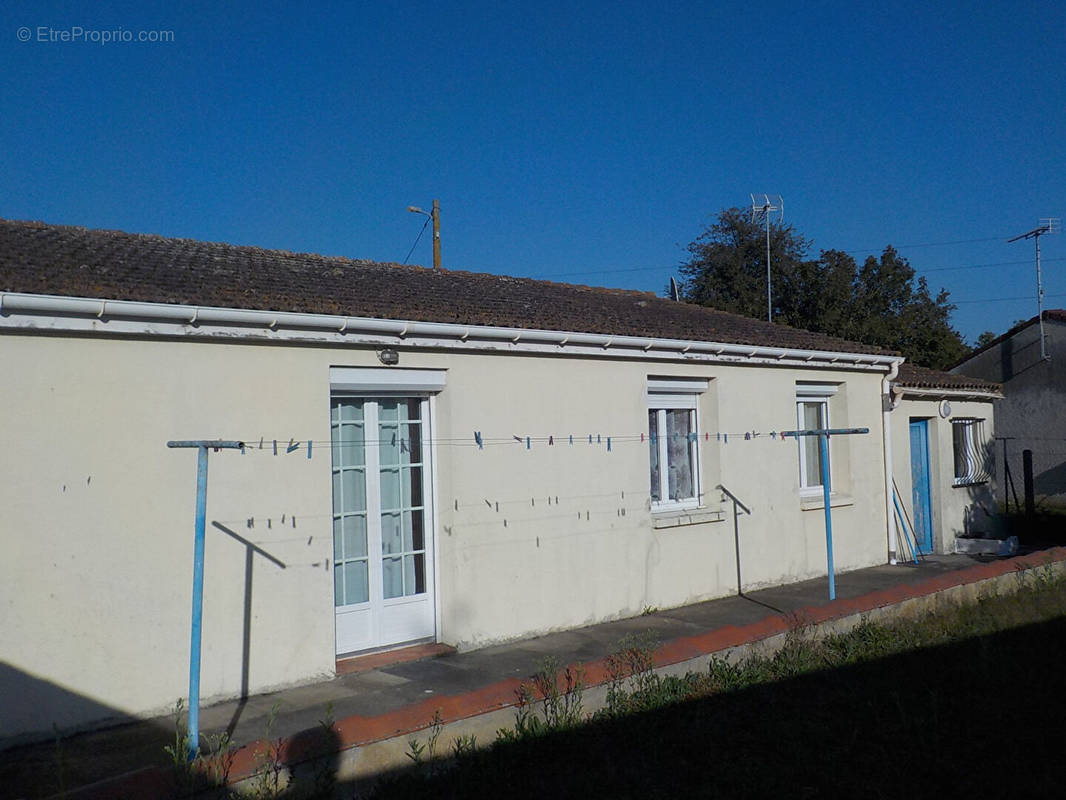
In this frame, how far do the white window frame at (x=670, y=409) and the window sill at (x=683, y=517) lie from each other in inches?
3.8

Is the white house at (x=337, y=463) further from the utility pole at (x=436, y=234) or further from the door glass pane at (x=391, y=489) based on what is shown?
the utility pole at (x=436, y=234)

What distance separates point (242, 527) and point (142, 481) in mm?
790

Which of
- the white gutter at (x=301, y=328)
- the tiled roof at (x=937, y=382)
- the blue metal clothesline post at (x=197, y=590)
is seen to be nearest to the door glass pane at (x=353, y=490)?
the white gutter at (x=301, y=328)

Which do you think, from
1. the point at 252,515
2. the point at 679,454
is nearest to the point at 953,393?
the point at 679,454

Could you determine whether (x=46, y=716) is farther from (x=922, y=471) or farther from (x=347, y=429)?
(x=922, y=471)

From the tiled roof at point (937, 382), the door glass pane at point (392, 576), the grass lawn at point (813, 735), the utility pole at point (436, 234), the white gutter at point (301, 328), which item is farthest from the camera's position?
the utility pole at point (436, 234)

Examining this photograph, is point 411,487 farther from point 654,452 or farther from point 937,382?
point 937,382

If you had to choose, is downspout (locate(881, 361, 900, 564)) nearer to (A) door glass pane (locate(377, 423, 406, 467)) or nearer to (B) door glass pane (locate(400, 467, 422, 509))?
(B) door glass pane (locate(400, 467, 422, 509))

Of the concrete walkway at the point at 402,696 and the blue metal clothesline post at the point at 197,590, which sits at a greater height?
the blue metal clothesline post at the point at 197,590

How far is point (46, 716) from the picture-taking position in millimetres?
5344

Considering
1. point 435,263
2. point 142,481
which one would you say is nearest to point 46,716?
point 142,481

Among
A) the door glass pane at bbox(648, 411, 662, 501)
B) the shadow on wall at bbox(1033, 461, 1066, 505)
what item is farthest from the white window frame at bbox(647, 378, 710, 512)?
the shadow on wall at bbox(1033, 461, 1066, 505)

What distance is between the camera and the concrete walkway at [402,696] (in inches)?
185

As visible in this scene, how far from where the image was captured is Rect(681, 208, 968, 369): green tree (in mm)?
31531
